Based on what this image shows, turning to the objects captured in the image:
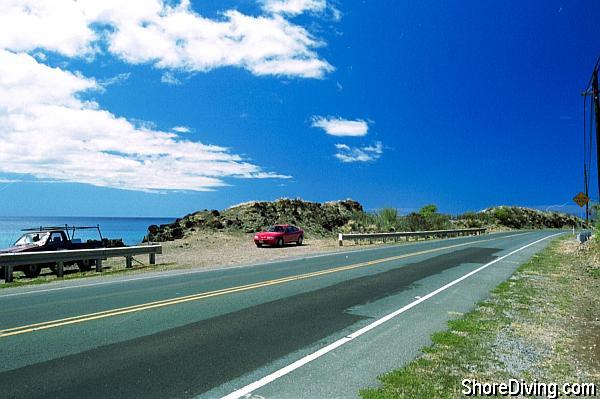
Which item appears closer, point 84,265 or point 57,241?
point 57,241

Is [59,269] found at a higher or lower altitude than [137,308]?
higher

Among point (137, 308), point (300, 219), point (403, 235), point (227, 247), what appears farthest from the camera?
point (300, 219)

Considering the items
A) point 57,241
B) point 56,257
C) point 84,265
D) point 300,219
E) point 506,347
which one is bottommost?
point 506,347

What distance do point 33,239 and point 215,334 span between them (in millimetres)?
14459

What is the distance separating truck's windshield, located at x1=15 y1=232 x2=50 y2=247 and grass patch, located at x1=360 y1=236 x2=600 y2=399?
54.1 feet

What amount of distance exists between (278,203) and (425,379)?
160 feet

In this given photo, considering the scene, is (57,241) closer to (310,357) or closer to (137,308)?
(137,308)

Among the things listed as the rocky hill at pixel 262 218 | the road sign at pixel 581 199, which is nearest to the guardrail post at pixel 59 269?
the rocky hill at pixel 262 218

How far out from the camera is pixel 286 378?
16.4ft

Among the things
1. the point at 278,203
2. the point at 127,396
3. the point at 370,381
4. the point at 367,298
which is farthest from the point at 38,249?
the point at 278,203

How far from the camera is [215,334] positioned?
6.80m

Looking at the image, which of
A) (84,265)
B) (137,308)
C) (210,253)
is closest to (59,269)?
(84,265)

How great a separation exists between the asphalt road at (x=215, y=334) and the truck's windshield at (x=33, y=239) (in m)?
5.73

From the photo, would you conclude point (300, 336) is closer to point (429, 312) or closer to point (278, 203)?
point (429, 312)
